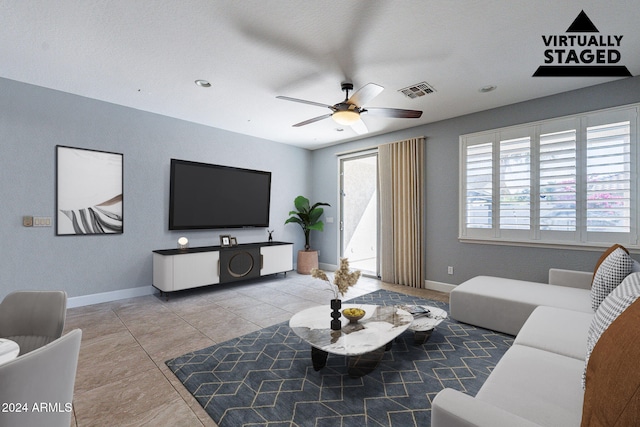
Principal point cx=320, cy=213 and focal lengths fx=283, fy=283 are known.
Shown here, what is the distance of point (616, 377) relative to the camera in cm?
75

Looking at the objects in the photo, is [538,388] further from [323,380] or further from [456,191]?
[456,191]

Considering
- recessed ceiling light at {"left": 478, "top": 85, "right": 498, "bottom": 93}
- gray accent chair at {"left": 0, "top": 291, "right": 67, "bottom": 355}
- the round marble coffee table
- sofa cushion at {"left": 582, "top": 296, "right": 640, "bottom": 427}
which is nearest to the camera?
sofa cushion at {"left": 582, "top": 296, "right": 640, "bottom": 427}

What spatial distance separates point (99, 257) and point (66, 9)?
2.92 m

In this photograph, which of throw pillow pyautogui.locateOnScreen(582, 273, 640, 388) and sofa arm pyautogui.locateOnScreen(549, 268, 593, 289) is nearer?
throw pillow pyautogui.locateOnScreen(582, 273, 640, 388)

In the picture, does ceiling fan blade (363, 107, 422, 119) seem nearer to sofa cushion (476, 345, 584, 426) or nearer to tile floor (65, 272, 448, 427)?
sofa cushion (476, 345, 584, 426)

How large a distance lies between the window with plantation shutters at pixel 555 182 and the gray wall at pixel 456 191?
122 millimetres

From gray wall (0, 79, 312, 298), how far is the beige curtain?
9.39 ft

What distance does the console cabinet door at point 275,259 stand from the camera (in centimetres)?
501

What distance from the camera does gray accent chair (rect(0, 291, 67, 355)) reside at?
58.9 inches

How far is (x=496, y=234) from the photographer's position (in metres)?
3.95

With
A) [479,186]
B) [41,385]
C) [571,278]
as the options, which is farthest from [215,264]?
[571,278]

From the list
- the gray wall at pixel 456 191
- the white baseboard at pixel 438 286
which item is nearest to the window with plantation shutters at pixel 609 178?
the gray wall at pixel 456 191

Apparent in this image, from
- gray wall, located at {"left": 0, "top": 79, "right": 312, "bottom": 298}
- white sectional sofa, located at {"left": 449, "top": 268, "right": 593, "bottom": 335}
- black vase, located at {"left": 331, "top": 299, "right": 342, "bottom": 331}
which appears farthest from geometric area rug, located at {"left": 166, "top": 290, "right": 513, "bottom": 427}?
gray wall, located at {"left": 0, "top": 79, "right": 312, "bottom": 298}

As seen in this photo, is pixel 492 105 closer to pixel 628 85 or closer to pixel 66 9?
pixel 628 85
